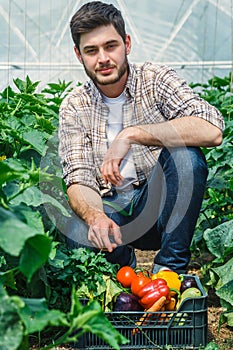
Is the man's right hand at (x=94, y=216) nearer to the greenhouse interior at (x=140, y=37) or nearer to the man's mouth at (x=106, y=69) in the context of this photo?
the man's mouth at (x=106, y=69)

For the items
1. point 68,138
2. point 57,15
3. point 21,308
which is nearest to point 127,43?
point 68,138

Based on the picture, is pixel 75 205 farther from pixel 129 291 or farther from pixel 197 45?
pixel 197 45

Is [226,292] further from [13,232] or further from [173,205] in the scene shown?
[13,232]

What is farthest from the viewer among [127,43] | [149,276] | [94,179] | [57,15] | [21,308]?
[57,15]

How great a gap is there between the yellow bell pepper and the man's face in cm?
95

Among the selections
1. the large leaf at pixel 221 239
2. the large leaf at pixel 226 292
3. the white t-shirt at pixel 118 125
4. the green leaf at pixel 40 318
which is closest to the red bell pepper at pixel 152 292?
the large leaf at pixel 226 292

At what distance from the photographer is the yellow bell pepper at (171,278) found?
9.49 ft

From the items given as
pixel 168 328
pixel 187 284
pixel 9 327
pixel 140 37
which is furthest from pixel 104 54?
pixel 140 37

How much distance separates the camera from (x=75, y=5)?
12922mm

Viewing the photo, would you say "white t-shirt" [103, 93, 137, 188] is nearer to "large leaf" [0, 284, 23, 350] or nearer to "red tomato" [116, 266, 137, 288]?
"red tomato" [116, 266, 137, 288]

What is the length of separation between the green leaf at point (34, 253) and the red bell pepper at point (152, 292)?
4.07ft

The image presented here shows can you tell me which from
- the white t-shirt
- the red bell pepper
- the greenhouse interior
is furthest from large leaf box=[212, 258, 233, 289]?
the greenhouse interior

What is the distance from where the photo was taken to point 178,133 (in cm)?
314

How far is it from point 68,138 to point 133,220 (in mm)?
541
